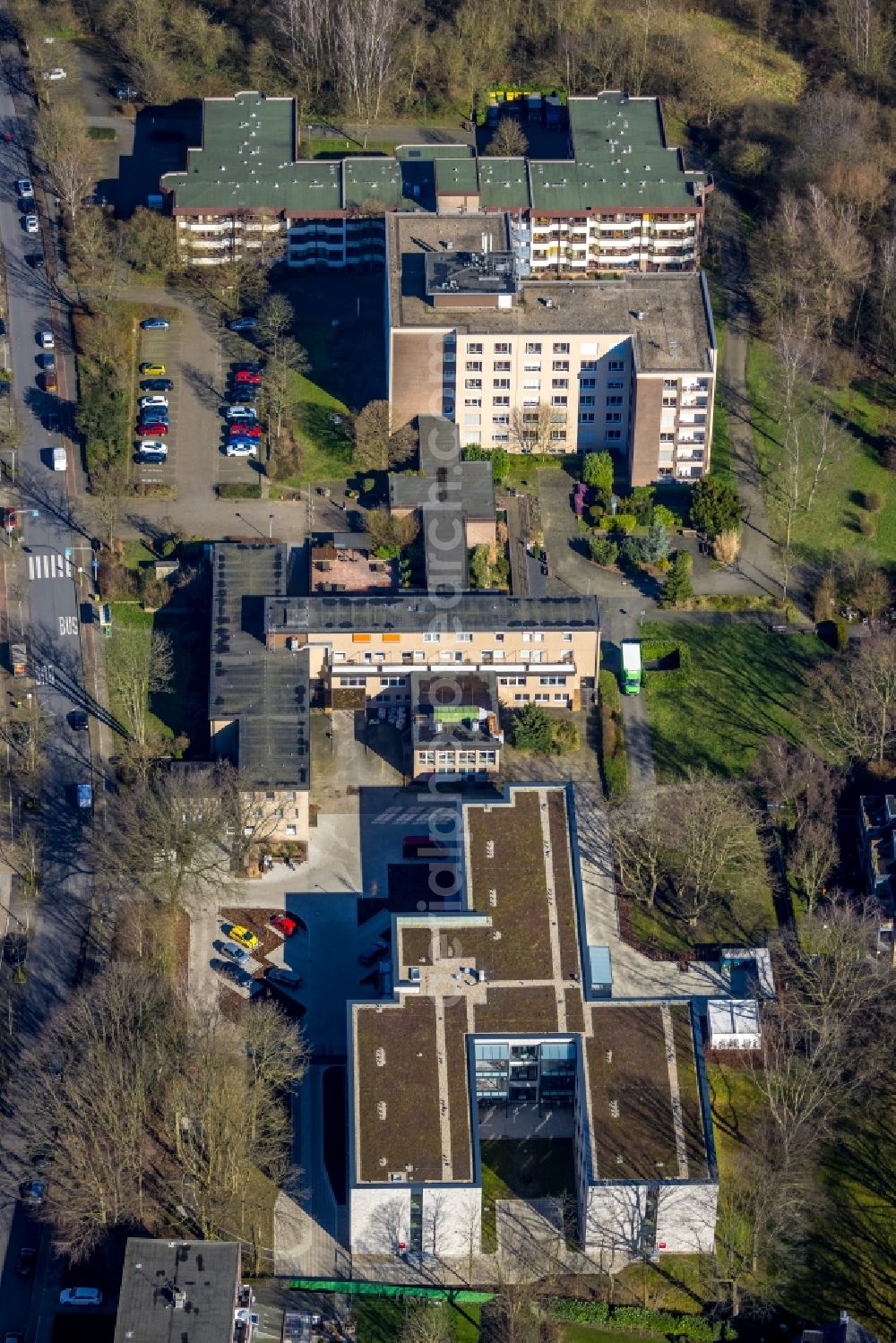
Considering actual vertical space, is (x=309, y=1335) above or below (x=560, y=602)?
below

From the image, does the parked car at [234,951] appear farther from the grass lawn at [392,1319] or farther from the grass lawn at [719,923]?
the grass lawn at [719,923]

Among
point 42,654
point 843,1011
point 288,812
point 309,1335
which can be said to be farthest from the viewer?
point 42,654

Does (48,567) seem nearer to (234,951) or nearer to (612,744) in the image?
(234,951)

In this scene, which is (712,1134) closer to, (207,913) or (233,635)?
(207,913)

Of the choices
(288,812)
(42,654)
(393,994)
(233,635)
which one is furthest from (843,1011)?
(42,654)

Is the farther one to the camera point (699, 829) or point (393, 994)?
point (699, 829)

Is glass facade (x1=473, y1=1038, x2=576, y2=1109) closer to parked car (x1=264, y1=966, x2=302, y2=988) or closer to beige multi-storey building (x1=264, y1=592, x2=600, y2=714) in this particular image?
parked car (x1=264, y1=966, x2=302, y2=988)

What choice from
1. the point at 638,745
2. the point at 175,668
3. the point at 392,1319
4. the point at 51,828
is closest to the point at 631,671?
the point at 638,745
